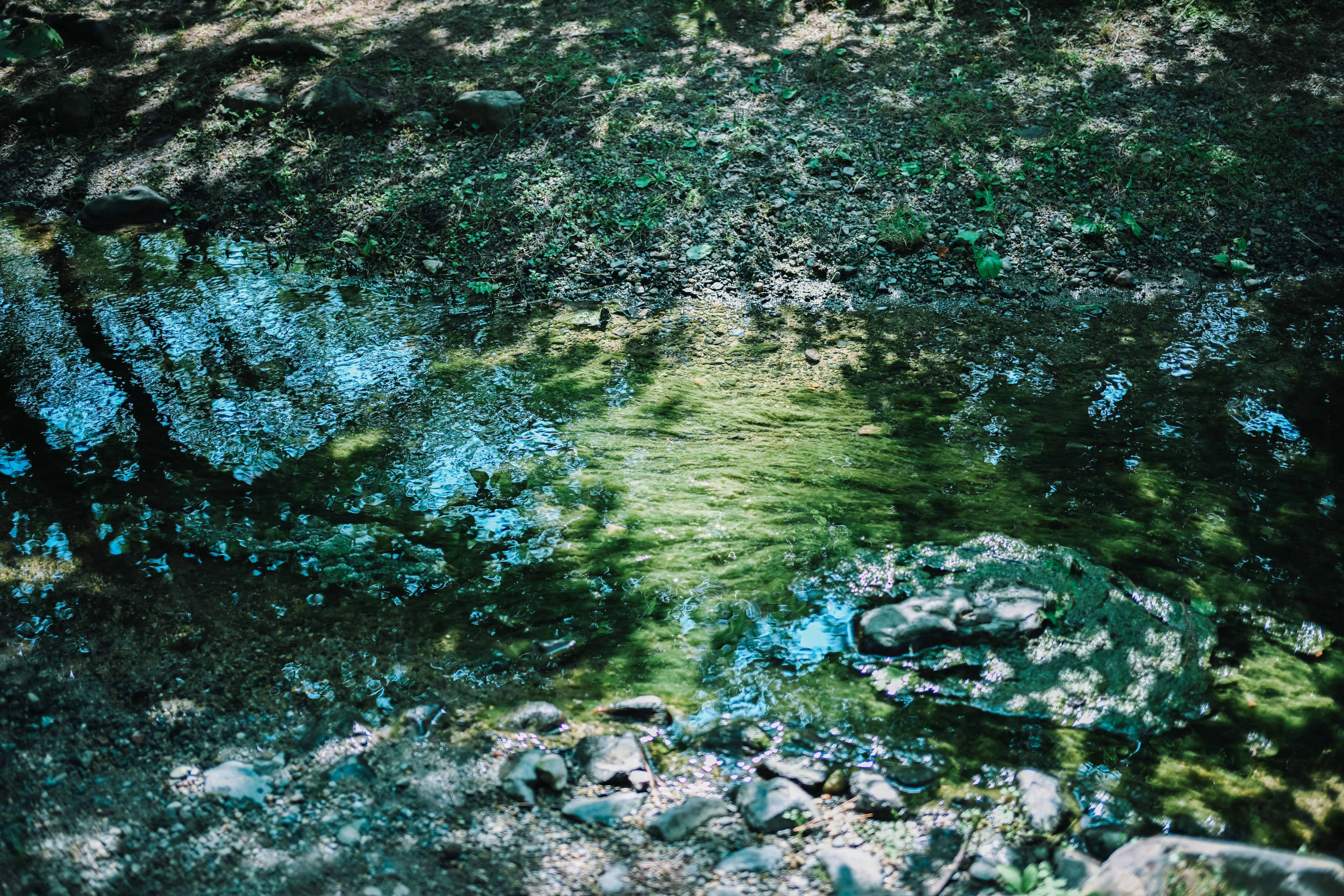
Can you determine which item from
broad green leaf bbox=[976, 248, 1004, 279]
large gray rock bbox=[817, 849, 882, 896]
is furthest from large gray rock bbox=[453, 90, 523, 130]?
large gray rock bbox=[817, 849, 882, 896]

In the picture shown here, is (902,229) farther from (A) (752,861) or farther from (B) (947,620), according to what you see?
(A) (752,861)

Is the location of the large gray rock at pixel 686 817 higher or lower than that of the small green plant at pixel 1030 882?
lower

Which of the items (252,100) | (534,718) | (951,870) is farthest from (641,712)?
(252,100)

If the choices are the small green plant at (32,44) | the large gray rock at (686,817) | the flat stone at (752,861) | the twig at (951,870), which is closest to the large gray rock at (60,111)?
the small green plant at (32,44)

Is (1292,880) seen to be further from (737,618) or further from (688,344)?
(688,344)

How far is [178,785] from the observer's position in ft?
7.85

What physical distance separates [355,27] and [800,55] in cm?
409

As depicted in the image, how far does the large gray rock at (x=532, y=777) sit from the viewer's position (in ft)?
7.95

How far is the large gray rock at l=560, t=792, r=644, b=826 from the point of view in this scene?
235cm

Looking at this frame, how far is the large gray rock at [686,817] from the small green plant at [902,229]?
378 cm

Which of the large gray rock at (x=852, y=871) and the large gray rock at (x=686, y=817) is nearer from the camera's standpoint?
the large gray rock at (x=852, y=871)

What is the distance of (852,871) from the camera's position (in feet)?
7.23

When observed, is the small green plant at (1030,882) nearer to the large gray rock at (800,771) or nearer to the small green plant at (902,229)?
the large gray rock at (800,771)

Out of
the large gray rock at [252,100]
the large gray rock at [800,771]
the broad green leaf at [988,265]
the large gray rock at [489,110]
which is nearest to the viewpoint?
the large gray rock at [800,771]
